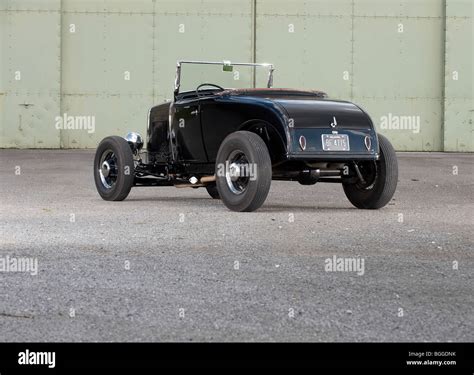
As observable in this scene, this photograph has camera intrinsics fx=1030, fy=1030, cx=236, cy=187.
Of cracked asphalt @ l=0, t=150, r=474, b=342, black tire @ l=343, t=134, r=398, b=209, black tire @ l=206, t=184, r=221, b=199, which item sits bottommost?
cracked asphalt @ l=0, t=150, r=474, b=342

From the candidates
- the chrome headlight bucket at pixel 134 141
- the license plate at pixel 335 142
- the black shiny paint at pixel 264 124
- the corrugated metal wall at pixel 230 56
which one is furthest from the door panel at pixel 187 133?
the corrugated metal wall at pixel 230 56

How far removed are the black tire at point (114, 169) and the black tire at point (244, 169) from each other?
1.47m

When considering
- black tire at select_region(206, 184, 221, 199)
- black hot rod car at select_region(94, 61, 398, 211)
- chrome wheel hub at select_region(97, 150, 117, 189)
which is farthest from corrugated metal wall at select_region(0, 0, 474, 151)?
black hot rod car at select_region(94, 61, 398, 211)

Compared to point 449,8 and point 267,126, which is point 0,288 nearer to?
point 267,126

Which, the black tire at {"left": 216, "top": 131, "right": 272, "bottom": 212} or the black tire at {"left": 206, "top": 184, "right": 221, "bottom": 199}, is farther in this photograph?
the black tire at {"left": 206, "top": 184, "right": 221, "bottom": 199}

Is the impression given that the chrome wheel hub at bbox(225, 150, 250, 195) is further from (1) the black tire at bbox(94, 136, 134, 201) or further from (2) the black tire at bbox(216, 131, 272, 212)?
(1) the black tire at bbox(94, 136, 134, 201)

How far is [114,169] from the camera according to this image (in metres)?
11.6

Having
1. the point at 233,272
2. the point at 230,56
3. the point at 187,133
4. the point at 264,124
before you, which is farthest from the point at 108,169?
the point at 230,56

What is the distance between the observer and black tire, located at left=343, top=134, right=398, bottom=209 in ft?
34.2

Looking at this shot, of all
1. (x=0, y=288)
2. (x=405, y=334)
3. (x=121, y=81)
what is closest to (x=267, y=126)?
(x=0, y=288)

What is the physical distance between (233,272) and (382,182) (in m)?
4.45

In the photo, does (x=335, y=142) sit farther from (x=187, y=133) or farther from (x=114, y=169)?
(x=114, y=169)

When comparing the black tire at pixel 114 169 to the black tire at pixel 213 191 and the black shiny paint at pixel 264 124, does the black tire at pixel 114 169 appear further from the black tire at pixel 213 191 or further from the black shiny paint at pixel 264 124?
the black tire at pixel 213 191

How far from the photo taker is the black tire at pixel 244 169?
31.6 feet
